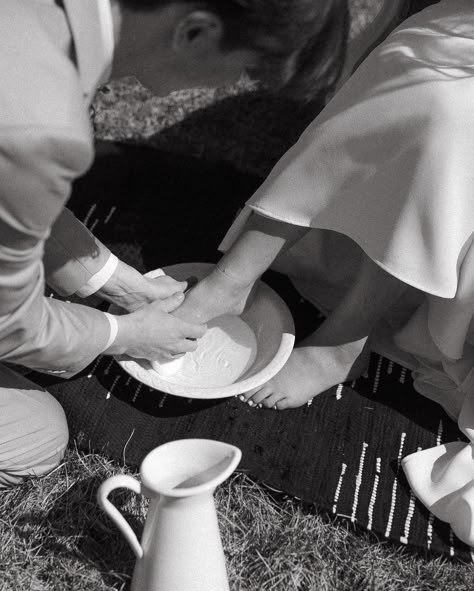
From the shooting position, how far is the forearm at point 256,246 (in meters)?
1.45

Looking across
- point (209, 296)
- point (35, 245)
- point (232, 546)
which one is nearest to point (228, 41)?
point (35, 245)

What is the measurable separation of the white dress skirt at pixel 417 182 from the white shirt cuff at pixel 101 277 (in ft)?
1.04

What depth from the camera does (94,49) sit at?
2.95 feet

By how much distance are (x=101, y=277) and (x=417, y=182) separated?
2.26ft

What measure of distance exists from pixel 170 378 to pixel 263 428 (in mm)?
236

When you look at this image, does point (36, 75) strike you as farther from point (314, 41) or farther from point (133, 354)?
point (133, 354)

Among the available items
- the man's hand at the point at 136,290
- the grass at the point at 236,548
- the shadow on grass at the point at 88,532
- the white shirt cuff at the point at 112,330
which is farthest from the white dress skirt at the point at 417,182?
the shadow on grass at the point at 88,532

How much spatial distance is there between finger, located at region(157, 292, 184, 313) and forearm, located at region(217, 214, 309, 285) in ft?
0.36

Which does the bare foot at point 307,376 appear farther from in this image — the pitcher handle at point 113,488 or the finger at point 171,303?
the pitcher handle at point 113,488

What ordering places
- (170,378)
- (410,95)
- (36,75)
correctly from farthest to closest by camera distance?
(170,378) → (410,95) → (36,75)

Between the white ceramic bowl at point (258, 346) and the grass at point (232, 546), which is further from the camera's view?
the white ceramic bowl at point (258, 346)

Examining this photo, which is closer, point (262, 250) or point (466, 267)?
point (466, 267)

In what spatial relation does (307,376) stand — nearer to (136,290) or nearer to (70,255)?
(136,290)

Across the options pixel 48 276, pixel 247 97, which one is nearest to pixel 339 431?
pixel 48 276
